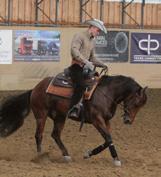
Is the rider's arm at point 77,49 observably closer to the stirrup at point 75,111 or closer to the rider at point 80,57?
the rider at point 80,57

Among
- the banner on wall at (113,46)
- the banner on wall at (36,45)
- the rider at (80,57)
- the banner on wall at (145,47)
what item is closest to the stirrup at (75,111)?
the rider at (80,57)

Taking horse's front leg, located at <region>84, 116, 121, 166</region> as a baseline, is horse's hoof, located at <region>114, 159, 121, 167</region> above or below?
below

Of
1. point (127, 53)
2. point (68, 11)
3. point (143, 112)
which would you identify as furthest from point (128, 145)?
point (68, 11)

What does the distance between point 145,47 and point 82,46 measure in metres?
13.5

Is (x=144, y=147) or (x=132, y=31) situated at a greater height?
(x=132, y=31)

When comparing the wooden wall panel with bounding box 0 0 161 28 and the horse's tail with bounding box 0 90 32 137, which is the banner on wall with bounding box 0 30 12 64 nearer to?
the wooden wall panel with bounding box 0 0 161 28

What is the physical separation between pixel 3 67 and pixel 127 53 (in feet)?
15.9

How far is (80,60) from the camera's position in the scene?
31.6 ft

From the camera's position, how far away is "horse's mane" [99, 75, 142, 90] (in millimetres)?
9703

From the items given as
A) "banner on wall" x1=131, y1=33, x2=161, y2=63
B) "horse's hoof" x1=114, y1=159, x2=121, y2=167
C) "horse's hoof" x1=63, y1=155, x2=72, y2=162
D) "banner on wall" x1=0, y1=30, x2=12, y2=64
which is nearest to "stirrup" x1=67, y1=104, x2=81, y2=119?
"horse's hoof" x1=63, y1=155, x2=72, y2=162

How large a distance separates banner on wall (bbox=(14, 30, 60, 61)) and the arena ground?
6.40 m

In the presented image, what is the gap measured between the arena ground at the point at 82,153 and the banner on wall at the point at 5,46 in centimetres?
602

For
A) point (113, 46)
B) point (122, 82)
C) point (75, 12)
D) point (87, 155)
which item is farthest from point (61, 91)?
point (75, 12)

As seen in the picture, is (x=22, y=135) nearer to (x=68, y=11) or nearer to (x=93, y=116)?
(x=93, y=116)
